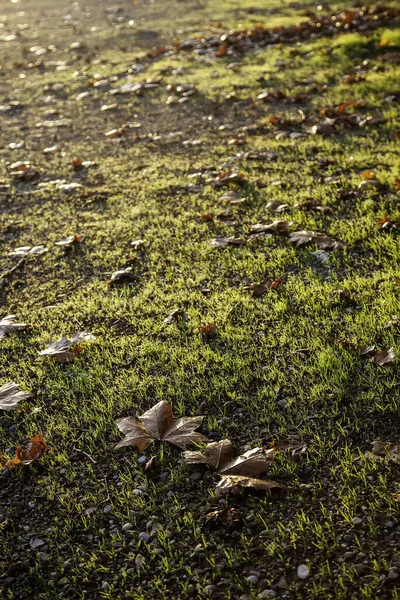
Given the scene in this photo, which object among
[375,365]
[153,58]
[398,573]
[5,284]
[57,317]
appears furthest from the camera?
[153,58]

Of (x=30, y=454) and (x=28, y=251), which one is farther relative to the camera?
(x=28, y=251)

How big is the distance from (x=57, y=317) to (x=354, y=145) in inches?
138

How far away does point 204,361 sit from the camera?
118 inches

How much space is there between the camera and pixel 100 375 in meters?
3.02

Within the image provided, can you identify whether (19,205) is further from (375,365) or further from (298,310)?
(375,365)

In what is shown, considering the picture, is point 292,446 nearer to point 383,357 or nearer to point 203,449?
point 203,449

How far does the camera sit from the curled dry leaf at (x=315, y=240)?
3.87 meters

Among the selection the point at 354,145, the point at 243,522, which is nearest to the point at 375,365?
the point at 243,522

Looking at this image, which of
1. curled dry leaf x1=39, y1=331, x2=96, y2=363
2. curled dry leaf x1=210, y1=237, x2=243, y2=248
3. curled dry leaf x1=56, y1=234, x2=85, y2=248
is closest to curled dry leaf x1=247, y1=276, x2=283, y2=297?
curled dry leaf x1=210, y1=237, x2=243, y2=248

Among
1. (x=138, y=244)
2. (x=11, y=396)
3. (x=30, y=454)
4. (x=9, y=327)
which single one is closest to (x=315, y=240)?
(x=138, y=244)

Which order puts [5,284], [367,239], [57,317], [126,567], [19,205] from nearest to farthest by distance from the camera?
[126,567] < [57,317] < [367,239] < [5,284] < [19,205]

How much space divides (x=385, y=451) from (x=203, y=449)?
0.74m

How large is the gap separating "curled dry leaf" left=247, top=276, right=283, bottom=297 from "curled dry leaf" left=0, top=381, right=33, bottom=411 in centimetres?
145

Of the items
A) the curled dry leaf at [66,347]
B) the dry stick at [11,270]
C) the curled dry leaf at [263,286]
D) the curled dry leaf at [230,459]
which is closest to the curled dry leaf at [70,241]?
the dry stick at [11,270]
